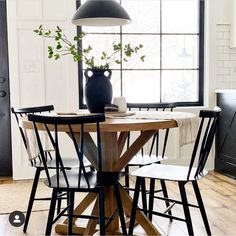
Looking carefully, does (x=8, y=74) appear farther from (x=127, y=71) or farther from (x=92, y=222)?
(x=92, y=222)

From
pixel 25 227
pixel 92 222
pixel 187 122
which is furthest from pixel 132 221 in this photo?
pixel 25 227

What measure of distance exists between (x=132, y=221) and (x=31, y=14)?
9.04 ft

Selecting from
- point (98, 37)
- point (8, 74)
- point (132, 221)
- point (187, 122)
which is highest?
point (98, 37)

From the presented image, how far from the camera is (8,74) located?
14.6 ft

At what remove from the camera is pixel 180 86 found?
4.88 metres

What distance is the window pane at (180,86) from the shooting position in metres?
4.84

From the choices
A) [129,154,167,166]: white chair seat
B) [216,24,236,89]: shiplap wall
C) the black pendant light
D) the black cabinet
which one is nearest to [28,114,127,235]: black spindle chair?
[129,154,167,166]: white chair seat

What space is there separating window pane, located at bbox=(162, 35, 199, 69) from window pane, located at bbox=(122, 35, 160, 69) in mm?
86

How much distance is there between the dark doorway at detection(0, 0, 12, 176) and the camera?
441 cm

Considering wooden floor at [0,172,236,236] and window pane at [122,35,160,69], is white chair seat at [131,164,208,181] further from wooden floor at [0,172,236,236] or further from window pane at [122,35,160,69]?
window pane at [122,35,160,69]

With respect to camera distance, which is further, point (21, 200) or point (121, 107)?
point (21, 200)

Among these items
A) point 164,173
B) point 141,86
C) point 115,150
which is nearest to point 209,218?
point 164,173

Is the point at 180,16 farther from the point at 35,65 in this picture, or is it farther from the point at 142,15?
the point at 35,65

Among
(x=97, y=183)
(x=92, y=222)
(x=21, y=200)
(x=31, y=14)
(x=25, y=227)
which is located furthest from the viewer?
(x=31, y=14)
